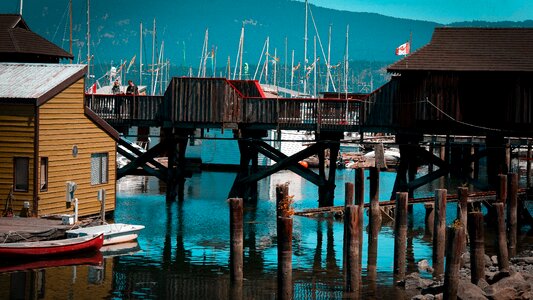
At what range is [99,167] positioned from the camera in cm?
4481

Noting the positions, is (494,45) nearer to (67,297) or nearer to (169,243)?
(169,243)

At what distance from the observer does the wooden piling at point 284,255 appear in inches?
1116

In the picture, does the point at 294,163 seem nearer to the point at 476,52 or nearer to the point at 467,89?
the point at 467,89

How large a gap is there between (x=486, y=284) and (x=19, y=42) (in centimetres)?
2549

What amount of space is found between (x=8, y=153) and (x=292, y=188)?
3233 centimetres

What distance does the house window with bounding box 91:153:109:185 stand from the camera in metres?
44.3

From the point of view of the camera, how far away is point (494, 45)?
4853cm

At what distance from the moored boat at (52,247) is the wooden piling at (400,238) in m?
9.68

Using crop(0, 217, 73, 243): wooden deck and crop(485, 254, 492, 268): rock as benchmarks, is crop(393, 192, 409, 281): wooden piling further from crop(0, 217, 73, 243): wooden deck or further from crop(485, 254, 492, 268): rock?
crop(0, 217, 73, 243): wooden deck

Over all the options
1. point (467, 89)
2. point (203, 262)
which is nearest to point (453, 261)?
A: point (203, 262)

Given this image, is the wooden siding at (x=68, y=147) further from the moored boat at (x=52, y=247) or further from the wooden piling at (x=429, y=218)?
the wooden piling at (x=429, y=218)

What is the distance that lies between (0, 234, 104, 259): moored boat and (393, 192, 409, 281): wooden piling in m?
9.68

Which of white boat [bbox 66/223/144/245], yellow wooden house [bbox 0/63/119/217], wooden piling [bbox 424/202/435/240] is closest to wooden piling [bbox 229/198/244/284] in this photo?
white boat [bbox 66/223/144/245]

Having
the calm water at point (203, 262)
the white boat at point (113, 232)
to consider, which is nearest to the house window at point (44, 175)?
the white boat at point (113, 232)
